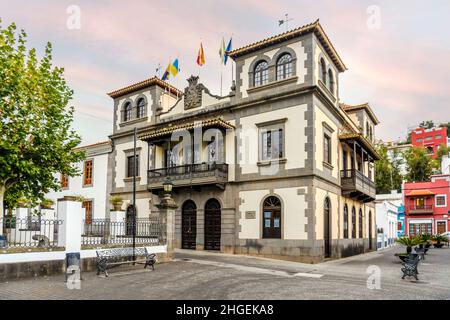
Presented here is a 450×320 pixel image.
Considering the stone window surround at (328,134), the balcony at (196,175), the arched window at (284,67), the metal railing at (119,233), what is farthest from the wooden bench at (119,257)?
the arched window at (284,67)

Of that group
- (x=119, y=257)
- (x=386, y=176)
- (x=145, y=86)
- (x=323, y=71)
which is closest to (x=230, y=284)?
(x=119, y=257)

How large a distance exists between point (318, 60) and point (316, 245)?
957cm

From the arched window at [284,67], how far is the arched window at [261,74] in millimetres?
717

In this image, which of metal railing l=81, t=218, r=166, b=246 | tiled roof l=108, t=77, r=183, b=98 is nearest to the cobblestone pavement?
metal railing l=81, t=218, r=166, b=246

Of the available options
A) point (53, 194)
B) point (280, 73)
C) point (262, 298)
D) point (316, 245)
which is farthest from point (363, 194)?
point (53, 194)

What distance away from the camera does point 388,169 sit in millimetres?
63344

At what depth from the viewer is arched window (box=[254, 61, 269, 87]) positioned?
21484 mm

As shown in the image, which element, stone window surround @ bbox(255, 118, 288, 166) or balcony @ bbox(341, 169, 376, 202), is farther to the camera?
balcony @ bbox(341, 169, 376, 202)

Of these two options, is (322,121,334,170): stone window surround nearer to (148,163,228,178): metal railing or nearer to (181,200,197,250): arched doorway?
(148,163,228,178): metal railing

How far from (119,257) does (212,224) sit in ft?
26.2

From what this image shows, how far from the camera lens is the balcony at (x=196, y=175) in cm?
2131

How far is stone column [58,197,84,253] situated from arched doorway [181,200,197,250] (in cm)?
1001

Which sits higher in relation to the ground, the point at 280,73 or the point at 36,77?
the point at 280,73

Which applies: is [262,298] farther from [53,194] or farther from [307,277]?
[53,194]
